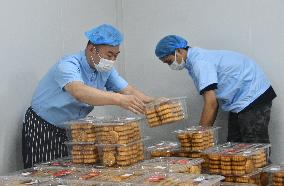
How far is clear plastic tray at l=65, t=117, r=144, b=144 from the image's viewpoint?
8.57ft

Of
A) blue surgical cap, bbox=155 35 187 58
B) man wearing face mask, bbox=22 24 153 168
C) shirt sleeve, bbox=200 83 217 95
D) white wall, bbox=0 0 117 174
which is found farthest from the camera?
blue surgical cap, bbox=155 35 187 58

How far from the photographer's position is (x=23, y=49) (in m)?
3.43

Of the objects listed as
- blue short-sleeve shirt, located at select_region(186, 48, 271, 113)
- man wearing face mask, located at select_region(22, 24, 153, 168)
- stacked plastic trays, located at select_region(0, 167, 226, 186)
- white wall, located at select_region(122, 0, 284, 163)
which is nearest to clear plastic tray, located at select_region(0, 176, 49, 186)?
stacked plastic trays, located at select_region(0, 167, 226, 186)

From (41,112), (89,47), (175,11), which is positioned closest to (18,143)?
(41,112)

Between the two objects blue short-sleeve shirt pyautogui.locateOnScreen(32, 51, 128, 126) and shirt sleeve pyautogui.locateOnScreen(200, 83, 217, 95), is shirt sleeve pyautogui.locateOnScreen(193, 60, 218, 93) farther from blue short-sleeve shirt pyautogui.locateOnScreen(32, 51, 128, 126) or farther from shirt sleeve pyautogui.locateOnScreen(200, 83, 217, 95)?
blue short-sleeve shirt pyautogui.locateOnScreen(32, 51, 128, 126)

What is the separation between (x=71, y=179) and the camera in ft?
7.71

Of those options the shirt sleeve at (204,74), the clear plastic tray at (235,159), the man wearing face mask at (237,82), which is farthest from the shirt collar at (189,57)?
the clear plastic tray at (235,159)

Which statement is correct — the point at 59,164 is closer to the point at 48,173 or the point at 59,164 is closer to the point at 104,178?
the point at 48,173

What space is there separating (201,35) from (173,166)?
211 centimetres

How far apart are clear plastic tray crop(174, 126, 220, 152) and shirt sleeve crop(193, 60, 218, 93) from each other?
1.77ft

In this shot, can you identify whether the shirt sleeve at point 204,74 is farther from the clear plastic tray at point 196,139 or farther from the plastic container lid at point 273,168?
the plastic container lid at point 273,168

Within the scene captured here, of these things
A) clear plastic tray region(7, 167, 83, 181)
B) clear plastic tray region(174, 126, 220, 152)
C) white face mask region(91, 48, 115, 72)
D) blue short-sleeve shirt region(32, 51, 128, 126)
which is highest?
white face mask region(91, 48, 115, 72)

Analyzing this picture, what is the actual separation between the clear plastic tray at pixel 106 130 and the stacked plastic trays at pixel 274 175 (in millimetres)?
782

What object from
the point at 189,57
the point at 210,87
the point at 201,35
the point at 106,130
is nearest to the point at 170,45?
the point at 189,57
